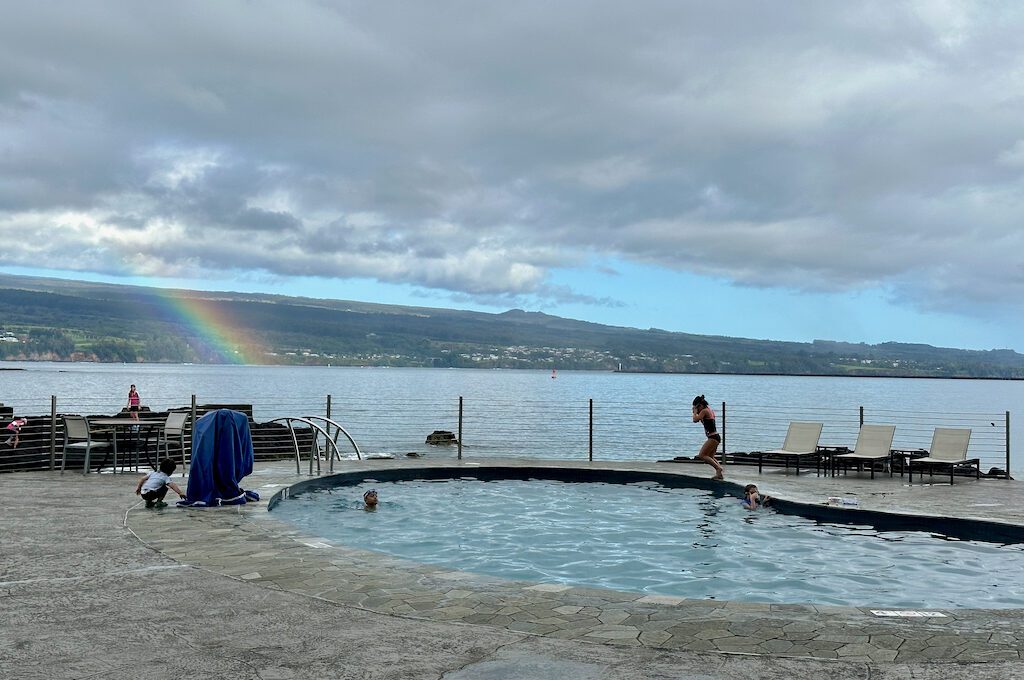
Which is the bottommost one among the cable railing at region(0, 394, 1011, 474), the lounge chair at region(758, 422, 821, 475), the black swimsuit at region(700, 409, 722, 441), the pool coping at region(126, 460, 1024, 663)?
the cable railing at region(0, 394, 1011, 474)

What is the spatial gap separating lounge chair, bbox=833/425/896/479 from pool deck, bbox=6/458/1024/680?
929cm

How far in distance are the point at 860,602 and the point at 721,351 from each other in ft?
618

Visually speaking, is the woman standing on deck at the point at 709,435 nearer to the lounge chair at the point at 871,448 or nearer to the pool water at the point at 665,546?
the pool water at the point at 665,546

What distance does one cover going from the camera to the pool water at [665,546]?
25.9ft

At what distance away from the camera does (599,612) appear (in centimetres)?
514

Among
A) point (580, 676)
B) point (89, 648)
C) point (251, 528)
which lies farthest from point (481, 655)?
point (251, 528)

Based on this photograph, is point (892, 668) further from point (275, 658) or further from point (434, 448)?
point (434, 448)

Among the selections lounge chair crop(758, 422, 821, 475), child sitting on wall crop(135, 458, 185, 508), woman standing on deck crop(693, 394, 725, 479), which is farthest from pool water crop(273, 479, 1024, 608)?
lounge chair crop(758, 422, 821, 475)

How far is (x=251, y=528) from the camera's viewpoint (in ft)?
26.5

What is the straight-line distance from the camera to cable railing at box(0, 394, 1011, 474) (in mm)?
13742

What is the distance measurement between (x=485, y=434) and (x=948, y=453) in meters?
31.9

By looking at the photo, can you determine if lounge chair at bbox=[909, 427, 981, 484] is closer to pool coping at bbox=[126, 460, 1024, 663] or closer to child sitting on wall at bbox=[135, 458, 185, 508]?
pool coping at bbox=[126, 460, 1024, 663]

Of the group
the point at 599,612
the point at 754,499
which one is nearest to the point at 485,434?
the point at 754,499

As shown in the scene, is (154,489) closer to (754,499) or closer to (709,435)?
(754,499)
